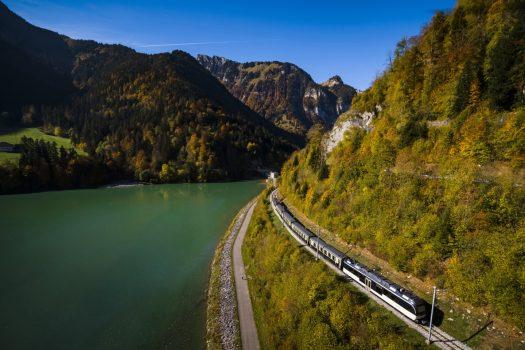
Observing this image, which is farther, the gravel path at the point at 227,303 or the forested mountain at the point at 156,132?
the forested mountain at the point at 156,132

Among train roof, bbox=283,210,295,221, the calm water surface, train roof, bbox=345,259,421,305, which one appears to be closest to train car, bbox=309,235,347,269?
train roof, bbox=345,259,421,305

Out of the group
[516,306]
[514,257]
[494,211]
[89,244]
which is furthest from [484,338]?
[89,244]

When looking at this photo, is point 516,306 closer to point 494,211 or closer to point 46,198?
point 494,211

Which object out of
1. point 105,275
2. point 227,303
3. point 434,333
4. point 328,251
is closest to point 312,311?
point 328,251

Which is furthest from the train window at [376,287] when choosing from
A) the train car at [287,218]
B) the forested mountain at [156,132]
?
the forested mountain at [156,132]

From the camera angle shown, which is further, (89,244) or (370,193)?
(89,244)

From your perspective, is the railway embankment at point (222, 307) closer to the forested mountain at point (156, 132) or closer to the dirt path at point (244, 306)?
the dirt path at point (244, 306)

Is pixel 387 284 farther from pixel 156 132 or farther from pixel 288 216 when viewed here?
pixel 156 132
